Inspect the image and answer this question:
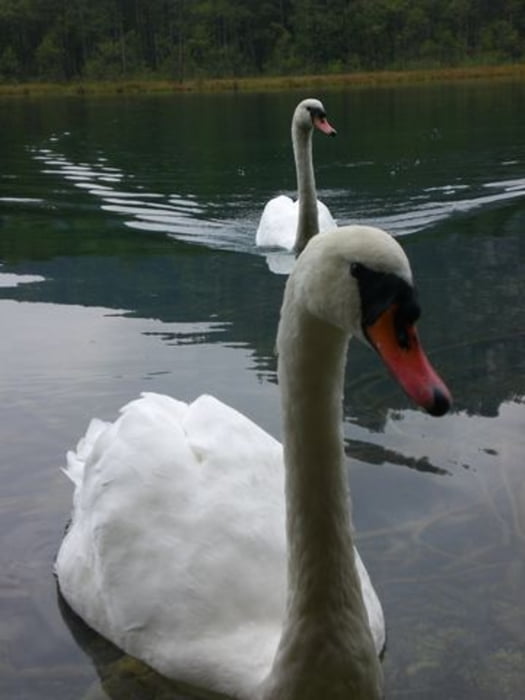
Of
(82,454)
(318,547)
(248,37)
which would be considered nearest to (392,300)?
(318,547)

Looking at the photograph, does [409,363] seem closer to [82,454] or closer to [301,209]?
[82,454]

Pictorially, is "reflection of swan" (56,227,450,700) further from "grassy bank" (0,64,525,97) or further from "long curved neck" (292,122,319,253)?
"grassy bank" (0,64,525,97)

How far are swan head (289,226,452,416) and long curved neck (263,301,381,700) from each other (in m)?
0.17

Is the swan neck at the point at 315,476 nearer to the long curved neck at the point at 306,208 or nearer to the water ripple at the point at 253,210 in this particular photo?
the water ripple at the point at 253,210

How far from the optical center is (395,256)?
2.32 meters

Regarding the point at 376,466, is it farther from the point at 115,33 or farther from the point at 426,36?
the point at 115,33

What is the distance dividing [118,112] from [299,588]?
109 feet

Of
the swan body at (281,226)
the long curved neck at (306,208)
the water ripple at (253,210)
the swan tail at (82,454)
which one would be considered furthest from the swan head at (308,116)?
the swan tail at (82,454)

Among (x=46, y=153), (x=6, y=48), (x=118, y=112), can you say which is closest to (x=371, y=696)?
(x=46, y=153)

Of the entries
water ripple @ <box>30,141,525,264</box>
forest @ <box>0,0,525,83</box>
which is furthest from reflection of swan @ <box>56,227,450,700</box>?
forest @ <box>0,0,525,83</box>

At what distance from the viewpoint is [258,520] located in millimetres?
3488

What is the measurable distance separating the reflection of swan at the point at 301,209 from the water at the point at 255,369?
1.05 feet

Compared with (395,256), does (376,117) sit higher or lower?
lower

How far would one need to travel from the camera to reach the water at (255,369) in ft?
12.1
